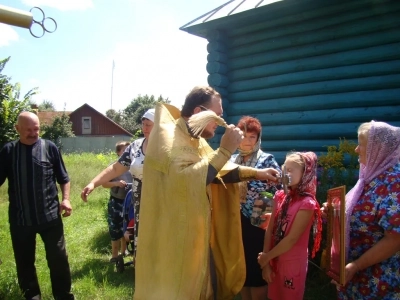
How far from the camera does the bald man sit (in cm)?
402

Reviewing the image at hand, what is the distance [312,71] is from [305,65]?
13cm

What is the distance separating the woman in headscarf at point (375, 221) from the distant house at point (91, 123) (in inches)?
1794

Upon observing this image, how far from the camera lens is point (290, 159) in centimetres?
290

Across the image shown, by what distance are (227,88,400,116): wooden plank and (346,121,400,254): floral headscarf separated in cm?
257

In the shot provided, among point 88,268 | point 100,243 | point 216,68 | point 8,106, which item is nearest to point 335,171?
point 216,68

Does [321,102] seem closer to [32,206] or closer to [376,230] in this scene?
[376,230]

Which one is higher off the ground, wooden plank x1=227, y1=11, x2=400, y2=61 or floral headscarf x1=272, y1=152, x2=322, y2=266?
wooden plank x1=227, y1=11, x2=400, y2=61

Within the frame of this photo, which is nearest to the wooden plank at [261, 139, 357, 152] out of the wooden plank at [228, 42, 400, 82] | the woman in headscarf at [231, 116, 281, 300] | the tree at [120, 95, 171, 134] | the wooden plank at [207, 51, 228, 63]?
the wooden plank at [228, 42, 400, 82]

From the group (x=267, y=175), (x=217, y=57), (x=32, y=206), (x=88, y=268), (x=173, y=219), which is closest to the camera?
(x=173, y=219)

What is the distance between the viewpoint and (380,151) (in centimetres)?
247

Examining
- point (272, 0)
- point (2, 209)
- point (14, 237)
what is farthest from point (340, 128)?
point (2, 209)

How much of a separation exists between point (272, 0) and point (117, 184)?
9.90 feet

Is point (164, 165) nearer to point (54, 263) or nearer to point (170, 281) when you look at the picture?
point (170, 281)

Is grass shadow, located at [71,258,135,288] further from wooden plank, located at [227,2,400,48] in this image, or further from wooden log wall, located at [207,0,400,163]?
wooden plank, located at [227,2,400,48]
